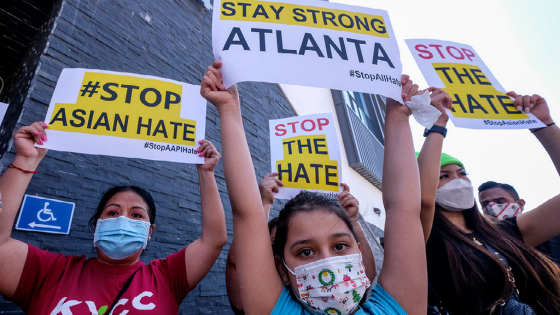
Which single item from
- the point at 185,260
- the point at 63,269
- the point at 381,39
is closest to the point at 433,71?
the point at 381,39

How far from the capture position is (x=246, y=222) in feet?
4.09

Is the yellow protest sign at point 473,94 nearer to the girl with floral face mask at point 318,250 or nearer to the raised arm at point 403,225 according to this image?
the raised arm at point 403,225

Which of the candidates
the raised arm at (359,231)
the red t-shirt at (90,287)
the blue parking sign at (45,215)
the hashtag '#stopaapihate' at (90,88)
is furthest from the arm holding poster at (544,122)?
the blue parking sign at (45,215)

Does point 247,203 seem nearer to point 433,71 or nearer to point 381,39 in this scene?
point 381,39

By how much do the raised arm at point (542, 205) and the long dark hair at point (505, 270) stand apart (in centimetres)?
19

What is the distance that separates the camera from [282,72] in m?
1.54

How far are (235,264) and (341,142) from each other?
22.0 ft

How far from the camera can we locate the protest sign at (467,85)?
1.96m

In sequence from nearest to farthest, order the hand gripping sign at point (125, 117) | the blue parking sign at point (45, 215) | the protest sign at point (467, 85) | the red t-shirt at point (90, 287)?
the red t-shirt at point (90, 287) → the hand gripping sign at point (125, 117) → the protest sign at point (467, 85) → the blue parking sign at point (45, 215)

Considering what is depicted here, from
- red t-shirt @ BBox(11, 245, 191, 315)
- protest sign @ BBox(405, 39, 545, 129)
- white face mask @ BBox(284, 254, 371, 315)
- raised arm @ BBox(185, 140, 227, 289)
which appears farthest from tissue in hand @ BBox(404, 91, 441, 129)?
red t-shirt @ BBox(11, 245, 191, 315)

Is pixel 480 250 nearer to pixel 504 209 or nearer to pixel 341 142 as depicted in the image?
pixel 504 209

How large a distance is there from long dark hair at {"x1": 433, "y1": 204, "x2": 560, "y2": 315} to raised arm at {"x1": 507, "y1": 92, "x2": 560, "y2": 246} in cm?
19

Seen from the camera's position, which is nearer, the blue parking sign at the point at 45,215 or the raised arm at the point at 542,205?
the raised arm at the point at 542,205

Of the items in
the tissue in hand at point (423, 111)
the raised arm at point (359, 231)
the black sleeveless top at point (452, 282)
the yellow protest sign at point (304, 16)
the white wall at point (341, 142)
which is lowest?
the black sleeveless top at point (452, 282)
